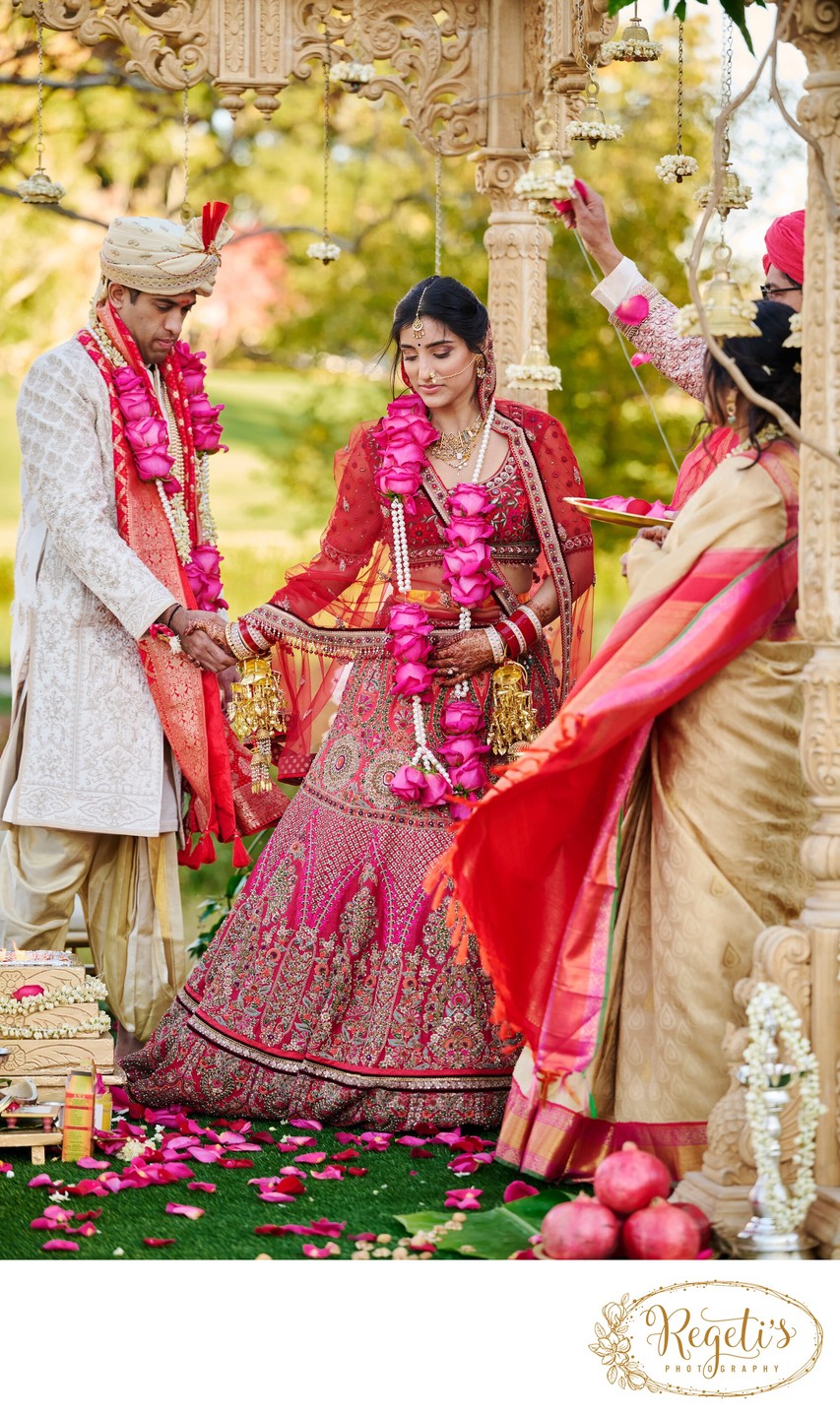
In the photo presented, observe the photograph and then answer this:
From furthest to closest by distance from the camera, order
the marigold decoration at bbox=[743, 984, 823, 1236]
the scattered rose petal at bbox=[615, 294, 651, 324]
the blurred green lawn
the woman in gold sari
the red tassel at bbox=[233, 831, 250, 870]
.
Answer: the blurred green lawn, the red tassel at bbox=[233, 831, 250, 870], the scattered rose petal at bbox=[615, 294, 651, 324], the woman in gold sari, the marigold decoration at bbox=[743, 984, 823, 1236]

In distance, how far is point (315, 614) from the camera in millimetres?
4824

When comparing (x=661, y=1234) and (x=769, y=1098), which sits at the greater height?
(x=769, y=1098)

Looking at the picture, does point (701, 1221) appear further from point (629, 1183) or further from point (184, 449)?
point (184, 449)

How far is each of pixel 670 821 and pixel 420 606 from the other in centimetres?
121

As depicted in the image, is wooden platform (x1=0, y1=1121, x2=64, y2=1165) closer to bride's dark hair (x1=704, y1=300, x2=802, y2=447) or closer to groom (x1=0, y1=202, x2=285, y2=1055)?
groom (x1=0, y1=202, x2=285, y2=1055)

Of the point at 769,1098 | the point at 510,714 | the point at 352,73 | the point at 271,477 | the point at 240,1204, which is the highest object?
the point at 271,477

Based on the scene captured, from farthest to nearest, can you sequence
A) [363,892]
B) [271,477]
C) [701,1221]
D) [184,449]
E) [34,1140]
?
1. [271,477]
2. [184,449]
3. [363,892]
4. [34,1140]
5. [701,1221]

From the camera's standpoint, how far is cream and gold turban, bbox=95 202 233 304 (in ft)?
15.7

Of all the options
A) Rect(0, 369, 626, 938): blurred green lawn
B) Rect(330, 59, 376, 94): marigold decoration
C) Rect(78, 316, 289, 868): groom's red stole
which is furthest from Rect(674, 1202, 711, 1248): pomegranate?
Rect(0, 369, 626, 938): blurred green lawn

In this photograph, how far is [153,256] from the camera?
4805mm

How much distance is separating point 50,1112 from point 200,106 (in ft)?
32.0

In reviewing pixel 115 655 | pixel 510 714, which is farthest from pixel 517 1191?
pixel 115 655

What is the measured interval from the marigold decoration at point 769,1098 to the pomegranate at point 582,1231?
0.28 m

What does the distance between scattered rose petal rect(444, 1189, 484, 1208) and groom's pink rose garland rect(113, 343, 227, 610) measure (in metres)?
1.96
